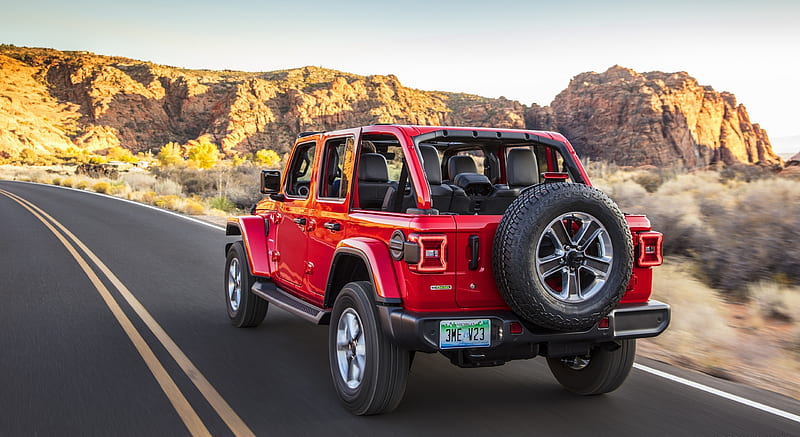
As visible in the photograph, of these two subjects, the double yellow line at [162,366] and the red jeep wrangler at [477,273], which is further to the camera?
the double yellow line at [162,366]

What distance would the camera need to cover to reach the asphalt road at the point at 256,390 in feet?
14.0

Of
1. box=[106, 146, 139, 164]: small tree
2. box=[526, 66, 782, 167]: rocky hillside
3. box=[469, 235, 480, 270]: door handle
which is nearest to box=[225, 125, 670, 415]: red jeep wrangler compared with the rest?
box=[469, 235, 480, 270]: door handle

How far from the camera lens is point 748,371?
19.0 ft

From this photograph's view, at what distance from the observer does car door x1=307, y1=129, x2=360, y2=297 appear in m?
5.15

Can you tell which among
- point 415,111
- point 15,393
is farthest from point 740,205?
point 415,111

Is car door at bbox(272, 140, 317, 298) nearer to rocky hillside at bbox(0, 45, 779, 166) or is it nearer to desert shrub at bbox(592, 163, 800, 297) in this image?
desert shrub at bbox(592, 163, 800, 297)

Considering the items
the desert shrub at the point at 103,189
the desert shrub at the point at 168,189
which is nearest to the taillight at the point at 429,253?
the desert shrub at the point at 168,189

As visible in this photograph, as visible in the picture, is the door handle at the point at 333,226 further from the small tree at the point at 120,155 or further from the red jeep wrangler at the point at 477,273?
the small tree at the point at 120,155

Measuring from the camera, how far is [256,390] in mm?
4922

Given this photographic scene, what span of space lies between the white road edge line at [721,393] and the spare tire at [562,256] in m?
1.51

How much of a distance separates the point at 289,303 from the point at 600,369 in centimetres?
254

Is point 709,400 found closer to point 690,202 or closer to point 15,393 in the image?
point 15,393

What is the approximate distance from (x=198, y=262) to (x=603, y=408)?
27.2 feet

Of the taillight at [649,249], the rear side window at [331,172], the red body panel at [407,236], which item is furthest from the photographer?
the rear side window at [331,172]
